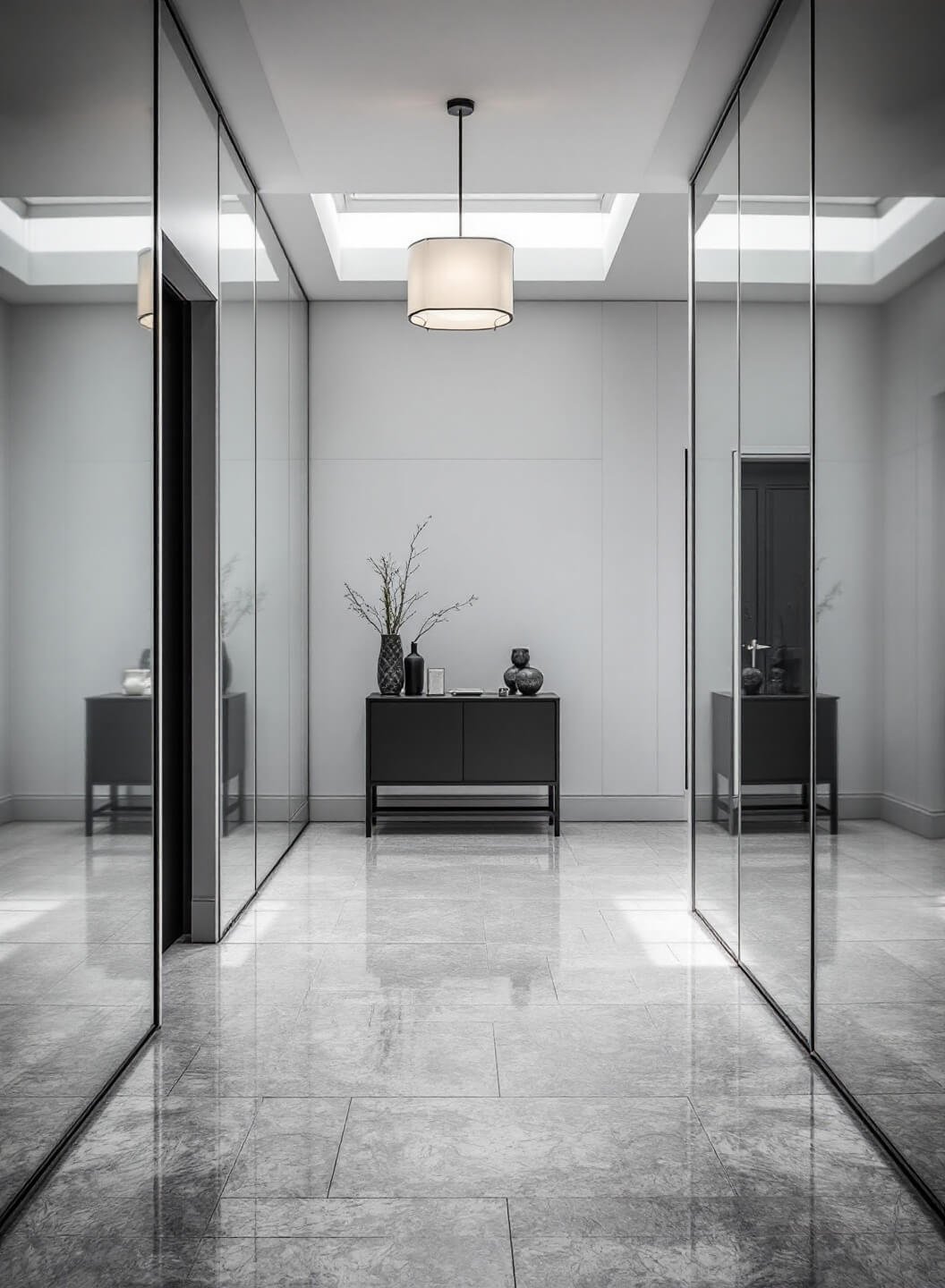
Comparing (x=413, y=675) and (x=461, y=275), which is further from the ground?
(x=461, y=275)

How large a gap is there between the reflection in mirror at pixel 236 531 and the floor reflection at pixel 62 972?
50.4 inches

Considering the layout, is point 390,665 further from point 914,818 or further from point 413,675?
point 914,818

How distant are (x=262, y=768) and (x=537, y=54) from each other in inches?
125

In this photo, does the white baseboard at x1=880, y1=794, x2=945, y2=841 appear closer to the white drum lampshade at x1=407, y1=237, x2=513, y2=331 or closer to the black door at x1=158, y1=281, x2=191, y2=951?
the black door at x1=158, y1=281, x2=191, y2=951

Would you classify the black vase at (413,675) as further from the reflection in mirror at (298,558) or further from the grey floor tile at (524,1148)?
the grey floor tile at (524,1148)

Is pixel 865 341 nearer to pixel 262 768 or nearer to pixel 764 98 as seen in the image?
pixel 764 98

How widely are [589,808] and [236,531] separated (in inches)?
130

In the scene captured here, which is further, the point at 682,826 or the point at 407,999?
the point at 682,826

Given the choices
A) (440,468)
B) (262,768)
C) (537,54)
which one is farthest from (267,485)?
(537,54)

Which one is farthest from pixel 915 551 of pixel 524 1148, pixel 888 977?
pixel 524 1148

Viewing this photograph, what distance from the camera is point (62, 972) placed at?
2400 millimetres

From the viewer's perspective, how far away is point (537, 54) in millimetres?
3674

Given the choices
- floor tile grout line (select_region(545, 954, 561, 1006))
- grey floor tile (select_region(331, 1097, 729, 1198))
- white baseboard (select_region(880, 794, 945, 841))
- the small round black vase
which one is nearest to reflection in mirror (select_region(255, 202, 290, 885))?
the small round black vase

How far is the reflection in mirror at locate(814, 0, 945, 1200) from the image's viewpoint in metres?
2.18
